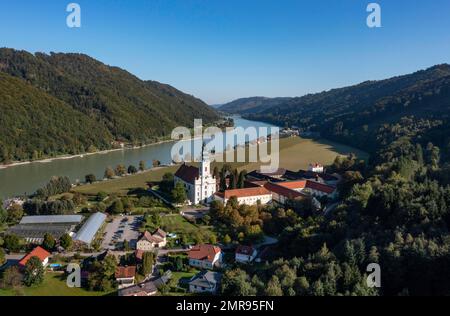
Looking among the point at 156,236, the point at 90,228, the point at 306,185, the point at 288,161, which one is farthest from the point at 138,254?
the point at 288,161

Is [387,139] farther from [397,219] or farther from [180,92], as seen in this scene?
[180,92]

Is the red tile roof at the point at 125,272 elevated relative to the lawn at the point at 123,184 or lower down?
lower down

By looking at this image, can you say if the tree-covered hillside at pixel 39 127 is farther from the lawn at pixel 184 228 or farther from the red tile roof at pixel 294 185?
the red tile roof at pixel 294 185

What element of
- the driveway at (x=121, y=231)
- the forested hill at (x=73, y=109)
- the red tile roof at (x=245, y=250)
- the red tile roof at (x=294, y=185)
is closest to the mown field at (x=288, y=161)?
the driveway at (x=121, y=231)

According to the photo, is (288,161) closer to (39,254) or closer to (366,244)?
(366,244)

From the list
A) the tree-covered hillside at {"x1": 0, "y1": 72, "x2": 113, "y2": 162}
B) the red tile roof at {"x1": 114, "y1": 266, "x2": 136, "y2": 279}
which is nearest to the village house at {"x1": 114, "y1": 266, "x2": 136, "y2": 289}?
the red tile roof at {"x1": 114, "y1": 266, "x2": 136, "y2": 279}

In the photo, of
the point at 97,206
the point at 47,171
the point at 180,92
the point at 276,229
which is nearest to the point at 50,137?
the point at 47,171

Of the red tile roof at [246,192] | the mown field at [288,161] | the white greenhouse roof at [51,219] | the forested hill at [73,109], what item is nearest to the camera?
the white greenhouse roof at [51,219]
